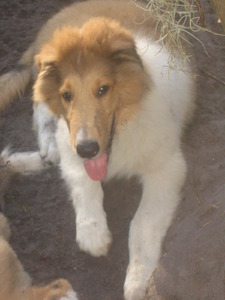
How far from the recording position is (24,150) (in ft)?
15.8

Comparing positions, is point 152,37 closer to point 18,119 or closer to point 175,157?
point 175,157

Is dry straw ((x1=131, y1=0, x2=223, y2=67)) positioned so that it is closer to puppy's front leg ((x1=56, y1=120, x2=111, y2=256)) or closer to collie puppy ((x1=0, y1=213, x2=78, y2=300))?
puppy's front leg ((x1=56, y1=120, x2=111, y2=256))

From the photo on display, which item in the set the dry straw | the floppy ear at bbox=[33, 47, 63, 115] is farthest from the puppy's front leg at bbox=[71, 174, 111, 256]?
the dry straw

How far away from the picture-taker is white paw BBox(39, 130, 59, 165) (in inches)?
180

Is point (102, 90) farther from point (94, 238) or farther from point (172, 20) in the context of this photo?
point (94, 238)

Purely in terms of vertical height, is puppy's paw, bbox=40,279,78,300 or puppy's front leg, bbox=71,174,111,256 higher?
puppy's paw, bbox=40,279,78,300

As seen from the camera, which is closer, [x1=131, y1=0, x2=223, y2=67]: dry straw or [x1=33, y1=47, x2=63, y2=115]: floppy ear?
[x1=131, y1=0, x2=223, y2=67]: dry straw

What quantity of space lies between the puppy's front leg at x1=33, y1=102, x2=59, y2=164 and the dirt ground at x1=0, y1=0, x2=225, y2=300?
144mm

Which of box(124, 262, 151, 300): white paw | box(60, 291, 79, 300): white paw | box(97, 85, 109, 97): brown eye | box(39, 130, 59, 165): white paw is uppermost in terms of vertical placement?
box(97, 85, 109, 97): brown eye

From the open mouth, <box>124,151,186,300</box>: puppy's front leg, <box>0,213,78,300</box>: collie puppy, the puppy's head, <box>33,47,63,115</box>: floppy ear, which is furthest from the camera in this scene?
the open mouth

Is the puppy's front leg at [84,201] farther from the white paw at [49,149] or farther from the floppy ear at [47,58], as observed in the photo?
the floppy ear at [47,58]

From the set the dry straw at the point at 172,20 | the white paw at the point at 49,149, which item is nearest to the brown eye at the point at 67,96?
the dry straw at the point at 172,20

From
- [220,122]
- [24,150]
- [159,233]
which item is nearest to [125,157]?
[159,233]

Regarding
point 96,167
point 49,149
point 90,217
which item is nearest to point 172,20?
point 96,167
